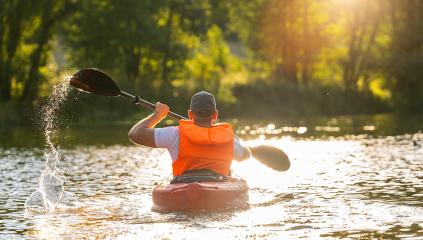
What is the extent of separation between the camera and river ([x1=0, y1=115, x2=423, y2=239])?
10852 millimetres

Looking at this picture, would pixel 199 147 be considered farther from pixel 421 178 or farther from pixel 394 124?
pixel 394 124

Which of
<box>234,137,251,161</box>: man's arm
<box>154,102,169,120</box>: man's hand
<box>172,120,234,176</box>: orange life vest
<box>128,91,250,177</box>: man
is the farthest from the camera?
<box>234,137,251,161</box>: man's arm

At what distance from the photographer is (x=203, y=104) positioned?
1200 cm

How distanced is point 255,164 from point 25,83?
2121 centimetres

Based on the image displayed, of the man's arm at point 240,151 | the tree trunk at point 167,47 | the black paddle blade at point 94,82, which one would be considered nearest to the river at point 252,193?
the man's arm at point 240,151

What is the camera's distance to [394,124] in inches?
1399

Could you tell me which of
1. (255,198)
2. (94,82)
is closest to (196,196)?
(255,198)

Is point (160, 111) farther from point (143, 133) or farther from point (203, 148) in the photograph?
point (203, 148)

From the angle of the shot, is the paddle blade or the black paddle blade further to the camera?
the black paddle blade

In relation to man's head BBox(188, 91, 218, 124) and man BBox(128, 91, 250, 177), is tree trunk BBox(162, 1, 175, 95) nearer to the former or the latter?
man BBox(128, 91, 250, 177)

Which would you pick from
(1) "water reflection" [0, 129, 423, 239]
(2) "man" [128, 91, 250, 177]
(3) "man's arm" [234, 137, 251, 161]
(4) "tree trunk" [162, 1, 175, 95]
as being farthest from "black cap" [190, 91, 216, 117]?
(4) "tree trunk" [162, 1, 175, 95]

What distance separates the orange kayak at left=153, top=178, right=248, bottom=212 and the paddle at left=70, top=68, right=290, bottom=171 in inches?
60.4

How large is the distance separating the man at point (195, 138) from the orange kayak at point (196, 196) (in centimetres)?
35

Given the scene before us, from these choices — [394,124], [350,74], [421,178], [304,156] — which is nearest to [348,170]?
[421,178]
